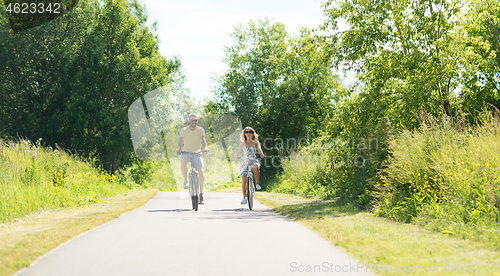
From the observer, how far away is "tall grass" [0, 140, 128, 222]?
11.4m

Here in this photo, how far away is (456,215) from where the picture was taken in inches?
328

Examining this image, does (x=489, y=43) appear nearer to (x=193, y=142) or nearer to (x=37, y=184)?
(x=193, y=142)

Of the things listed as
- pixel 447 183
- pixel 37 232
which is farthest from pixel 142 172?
pixel 447 183

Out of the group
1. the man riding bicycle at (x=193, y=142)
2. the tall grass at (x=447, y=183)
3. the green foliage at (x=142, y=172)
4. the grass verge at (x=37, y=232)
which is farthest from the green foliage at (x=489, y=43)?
the green foliage at (x=142, y=172)

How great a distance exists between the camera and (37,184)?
45.4 ft

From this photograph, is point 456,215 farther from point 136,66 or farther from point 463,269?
point 136,66

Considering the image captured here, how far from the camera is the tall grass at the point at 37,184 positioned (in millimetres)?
11371

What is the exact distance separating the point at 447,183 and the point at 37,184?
11.2 metres

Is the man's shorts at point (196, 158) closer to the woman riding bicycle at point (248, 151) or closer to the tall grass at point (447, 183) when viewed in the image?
the woman riding bicycle at point (248, 151)

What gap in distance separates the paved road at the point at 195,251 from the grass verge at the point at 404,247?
0.31 metres

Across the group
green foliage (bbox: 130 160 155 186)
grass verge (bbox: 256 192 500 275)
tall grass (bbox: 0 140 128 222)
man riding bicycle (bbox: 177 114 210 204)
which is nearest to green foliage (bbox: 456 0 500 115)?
man riding bicycle (bbox: 177 114 210 204)

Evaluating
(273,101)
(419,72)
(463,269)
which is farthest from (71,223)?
(273,101)

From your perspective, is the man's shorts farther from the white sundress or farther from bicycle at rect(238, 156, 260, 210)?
bicycle at rect(238, 156, 260, 210)

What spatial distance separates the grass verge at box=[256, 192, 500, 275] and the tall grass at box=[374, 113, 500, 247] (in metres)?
A: 0.41
